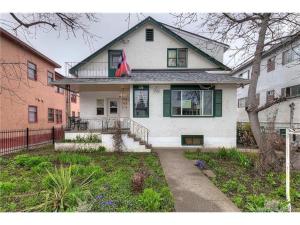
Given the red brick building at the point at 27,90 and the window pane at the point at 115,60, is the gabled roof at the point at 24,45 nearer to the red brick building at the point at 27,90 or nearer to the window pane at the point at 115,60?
the red brick building at the point at 27,90

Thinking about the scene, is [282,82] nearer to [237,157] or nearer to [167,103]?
[237,157]

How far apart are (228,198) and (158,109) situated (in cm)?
687

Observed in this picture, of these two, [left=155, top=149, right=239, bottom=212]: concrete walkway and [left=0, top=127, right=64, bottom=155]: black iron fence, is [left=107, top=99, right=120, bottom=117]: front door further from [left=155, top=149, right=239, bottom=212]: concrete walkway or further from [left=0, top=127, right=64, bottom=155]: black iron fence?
[left=155, top=149, right=239, bottom=212]: concrete walkway

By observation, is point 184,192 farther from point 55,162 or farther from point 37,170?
point 55,162

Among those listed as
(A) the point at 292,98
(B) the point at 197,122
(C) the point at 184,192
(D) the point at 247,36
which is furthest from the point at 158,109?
(A) the point at 292,98

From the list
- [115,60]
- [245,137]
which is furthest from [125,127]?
[245,137]

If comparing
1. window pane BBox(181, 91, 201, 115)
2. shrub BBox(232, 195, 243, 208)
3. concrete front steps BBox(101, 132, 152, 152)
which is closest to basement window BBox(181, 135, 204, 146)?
window pane BBox(181, 91, 201, 115)

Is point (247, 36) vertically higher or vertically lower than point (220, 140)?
higher

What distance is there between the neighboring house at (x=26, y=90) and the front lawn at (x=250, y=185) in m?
9.45

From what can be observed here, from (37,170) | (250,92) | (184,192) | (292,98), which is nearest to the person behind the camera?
(184,192)

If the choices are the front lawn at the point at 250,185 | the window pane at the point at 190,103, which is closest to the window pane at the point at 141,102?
the window pane at the point at 190,103

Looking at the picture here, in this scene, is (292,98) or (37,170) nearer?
(37,170)

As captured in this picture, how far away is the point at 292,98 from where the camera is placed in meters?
12.3

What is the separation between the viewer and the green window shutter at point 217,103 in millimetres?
10367
